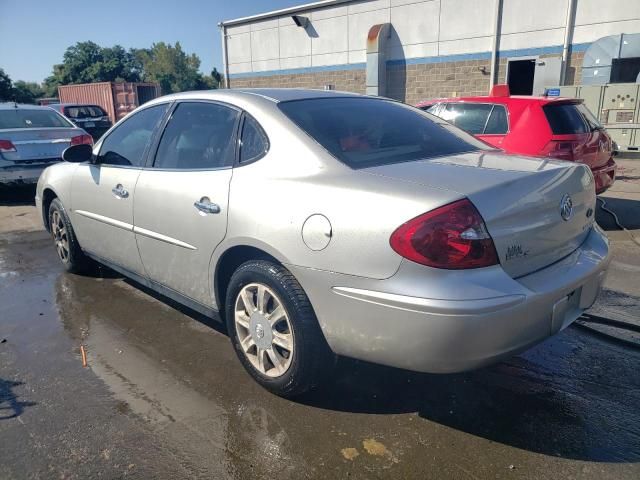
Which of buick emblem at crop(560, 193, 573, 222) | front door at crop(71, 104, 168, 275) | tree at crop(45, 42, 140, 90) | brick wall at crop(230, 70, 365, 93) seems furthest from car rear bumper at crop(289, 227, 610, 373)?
tree at crop(45, 42, 140, 90)

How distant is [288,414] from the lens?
2736mm

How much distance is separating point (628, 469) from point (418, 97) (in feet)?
58.0

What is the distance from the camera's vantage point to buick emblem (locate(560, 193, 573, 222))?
101 inches

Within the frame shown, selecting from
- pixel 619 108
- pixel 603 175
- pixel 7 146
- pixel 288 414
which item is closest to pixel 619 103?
pixel 619 108

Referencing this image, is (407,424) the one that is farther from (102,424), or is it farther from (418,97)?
(418,97)

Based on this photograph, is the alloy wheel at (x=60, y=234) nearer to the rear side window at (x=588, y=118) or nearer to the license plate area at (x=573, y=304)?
the license plate area at (x=573, y=304)

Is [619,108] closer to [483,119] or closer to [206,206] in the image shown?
[483,119]

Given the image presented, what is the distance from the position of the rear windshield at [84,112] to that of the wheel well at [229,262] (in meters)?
16.6

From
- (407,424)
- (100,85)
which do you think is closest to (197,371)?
(407,424)

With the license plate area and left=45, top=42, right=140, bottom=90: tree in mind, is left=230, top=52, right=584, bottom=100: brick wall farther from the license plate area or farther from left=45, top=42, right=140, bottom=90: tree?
left=45, top=42, right=140, bottom=90: tree

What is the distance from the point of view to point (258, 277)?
8.96 feet

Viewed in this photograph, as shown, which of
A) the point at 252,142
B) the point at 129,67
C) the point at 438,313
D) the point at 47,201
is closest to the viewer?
the point at 438,313

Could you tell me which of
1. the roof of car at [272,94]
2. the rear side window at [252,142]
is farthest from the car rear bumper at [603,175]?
the rear side window at [252,142]

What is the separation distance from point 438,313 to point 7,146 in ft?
27.5
